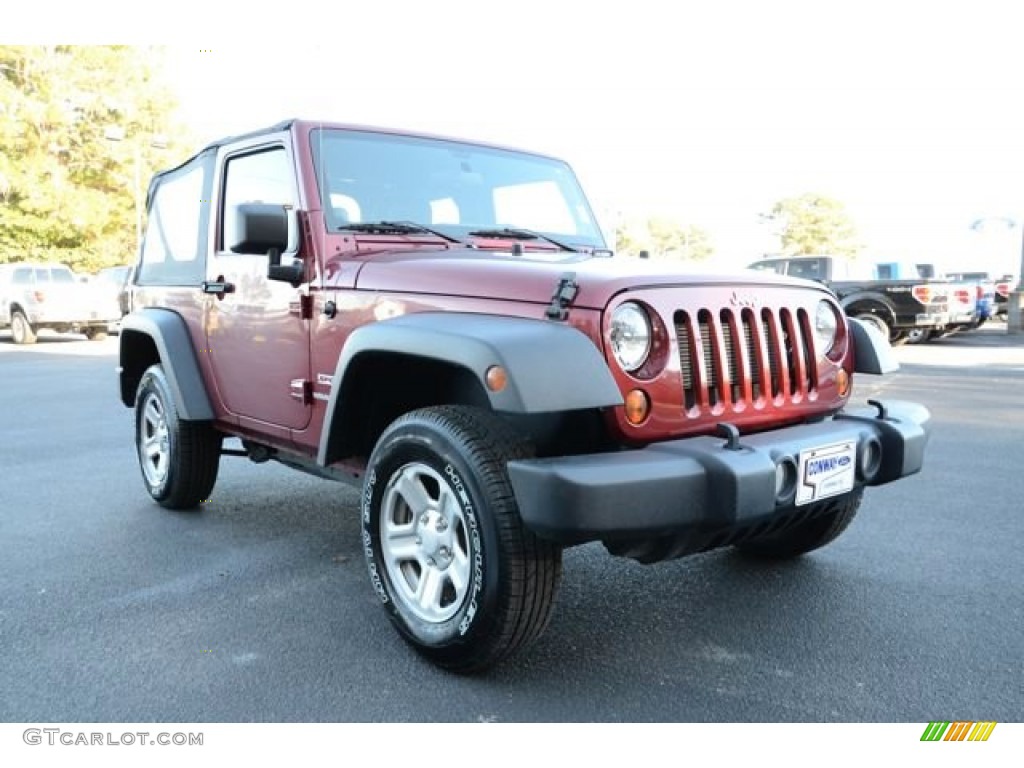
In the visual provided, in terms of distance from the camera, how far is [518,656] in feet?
9.86

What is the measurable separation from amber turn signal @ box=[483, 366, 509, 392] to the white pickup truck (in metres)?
18.6

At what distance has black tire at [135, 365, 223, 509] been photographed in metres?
4.69

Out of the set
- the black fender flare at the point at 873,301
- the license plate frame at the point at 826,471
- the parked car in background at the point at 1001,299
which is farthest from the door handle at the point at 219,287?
the parked car in background at the point at 1001,299

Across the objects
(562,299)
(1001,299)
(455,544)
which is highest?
(562,299)

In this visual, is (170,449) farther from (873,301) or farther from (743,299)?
(873,301)

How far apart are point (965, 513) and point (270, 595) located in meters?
3.67

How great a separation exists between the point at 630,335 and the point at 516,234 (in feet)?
4.28

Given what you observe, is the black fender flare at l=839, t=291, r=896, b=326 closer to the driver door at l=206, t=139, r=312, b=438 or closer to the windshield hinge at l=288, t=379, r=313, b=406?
the driver door at l=206, t=139, r=312, b=438

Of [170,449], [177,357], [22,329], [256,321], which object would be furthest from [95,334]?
[256,321]

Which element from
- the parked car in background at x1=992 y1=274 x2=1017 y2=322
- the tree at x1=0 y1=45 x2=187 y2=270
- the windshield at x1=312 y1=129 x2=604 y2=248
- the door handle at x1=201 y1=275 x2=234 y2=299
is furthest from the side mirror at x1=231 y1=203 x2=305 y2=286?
the tree at x1=0 y1=45 x2=187 y2=270

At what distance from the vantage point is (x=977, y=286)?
56.1ft

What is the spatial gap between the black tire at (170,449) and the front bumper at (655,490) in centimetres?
274

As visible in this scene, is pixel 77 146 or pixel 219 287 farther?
pixel 77 146
